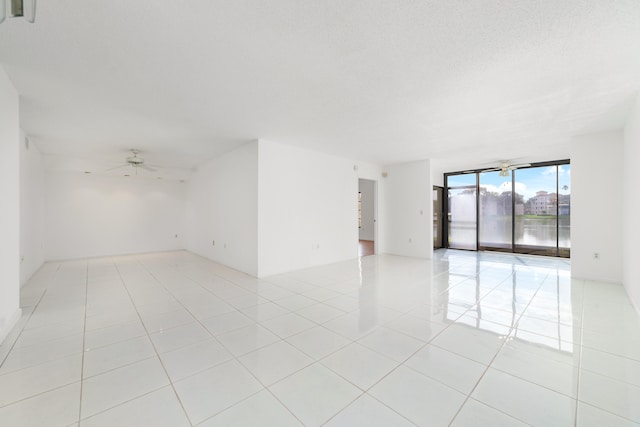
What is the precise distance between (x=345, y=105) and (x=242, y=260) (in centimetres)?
353

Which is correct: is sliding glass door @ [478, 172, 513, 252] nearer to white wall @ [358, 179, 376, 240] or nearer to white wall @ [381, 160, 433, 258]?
white wall @ [381, 160, 433, 258]

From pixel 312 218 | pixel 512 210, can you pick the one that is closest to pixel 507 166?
pixel 512 210

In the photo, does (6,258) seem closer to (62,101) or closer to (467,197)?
(62,101)

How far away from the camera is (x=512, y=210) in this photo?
7168 millimetres

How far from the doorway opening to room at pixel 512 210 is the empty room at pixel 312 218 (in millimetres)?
1026

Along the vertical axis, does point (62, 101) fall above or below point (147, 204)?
above

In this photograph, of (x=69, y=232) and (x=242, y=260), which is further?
(x=69, y=232)

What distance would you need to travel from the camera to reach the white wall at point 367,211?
1032 cm

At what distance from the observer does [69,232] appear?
6.50 metres

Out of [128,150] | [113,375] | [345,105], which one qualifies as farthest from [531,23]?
[128,150]

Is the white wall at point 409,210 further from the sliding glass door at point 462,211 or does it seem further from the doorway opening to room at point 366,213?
the doorway opening to room at point 366,213

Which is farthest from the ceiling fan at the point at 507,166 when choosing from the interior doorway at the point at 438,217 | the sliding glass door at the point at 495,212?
the interior doorway at the point at 438,217

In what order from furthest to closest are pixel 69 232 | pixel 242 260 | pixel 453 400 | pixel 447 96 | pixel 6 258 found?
pixel 69 232
pixel 242 260
pixel 447 96
pixel 6 258
pixel 453 400

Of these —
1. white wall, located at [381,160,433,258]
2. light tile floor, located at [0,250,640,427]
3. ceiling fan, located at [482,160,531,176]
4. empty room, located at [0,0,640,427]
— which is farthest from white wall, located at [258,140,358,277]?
ceiling fan, located at [482,160,531,176]
